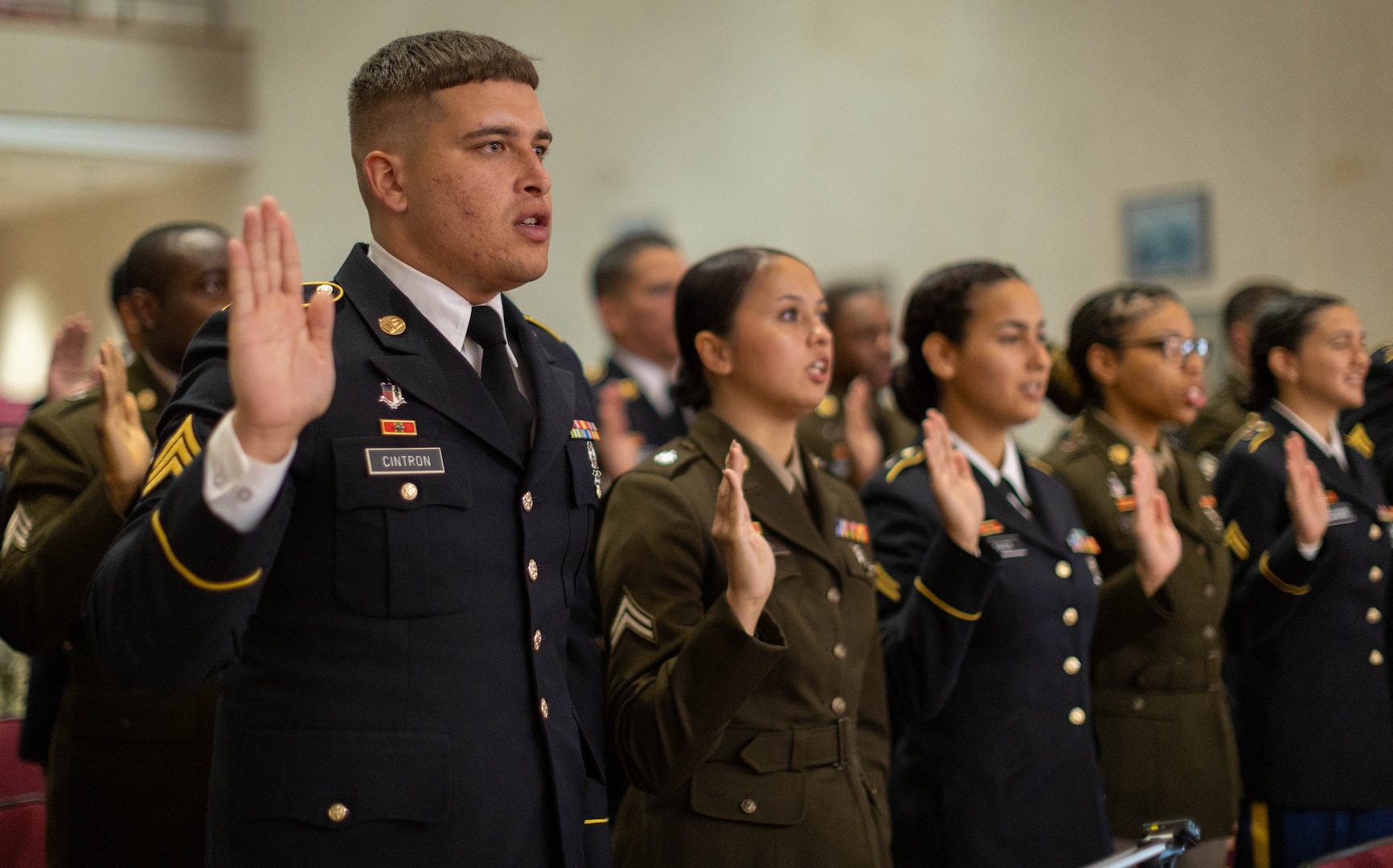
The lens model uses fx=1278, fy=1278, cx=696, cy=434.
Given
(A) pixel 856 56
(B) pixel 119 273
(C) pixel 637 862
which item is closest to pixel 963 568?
(C) pixel 637 862

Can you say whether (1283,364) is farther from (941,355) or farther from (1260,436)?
(941,355)

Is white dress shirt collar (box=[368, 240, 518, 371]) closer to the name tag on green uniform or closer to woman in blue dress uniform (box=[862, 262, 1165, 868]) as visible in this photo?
woman in blue dress uniform (box=[862, 262, 1165, 868])

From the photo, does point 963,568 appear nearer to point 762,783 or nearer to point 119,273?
point 762,783

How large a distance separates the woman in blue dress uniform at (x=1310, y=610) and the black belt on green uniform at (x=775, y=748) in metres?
1.44

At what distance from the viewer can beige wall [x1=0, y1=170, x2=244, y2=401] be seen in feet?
35.6

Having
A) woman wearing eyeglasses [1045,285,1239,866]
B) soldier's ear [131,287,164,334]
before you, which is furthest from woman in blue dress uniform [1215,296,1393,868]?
soldier's ear [131,287,164,334]

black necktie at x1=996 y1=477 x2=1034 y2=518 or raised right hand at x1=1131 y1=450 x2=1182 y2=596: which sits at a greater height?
black necktie at x1=996 y1=477 x2=1034 y2=518

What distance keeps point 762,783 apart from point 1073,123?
479 cm

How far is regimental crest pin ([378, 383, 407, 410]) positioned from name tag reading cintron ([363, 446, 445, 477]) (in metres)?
0.06

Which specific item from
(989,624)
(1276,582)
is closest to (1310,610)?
(1276,582)

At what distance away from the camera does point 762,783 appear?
1.92 meters

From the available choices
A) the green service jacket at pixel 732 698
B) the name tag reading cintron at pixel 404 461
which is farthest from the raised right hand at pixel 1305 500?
the name tag reading cintron at pixel 404 461

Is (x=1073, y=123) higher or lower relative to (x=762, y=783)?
higher

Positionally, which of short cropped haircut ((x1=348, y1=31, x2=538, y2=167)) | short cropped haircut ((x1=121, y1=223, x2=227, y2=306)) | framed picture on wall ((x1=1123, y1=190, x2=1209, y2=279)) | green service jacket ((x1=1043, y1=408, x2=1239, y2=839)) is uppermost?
framed picture on wall ((x1=1123, y1=190, x2=1209, y2=279))
